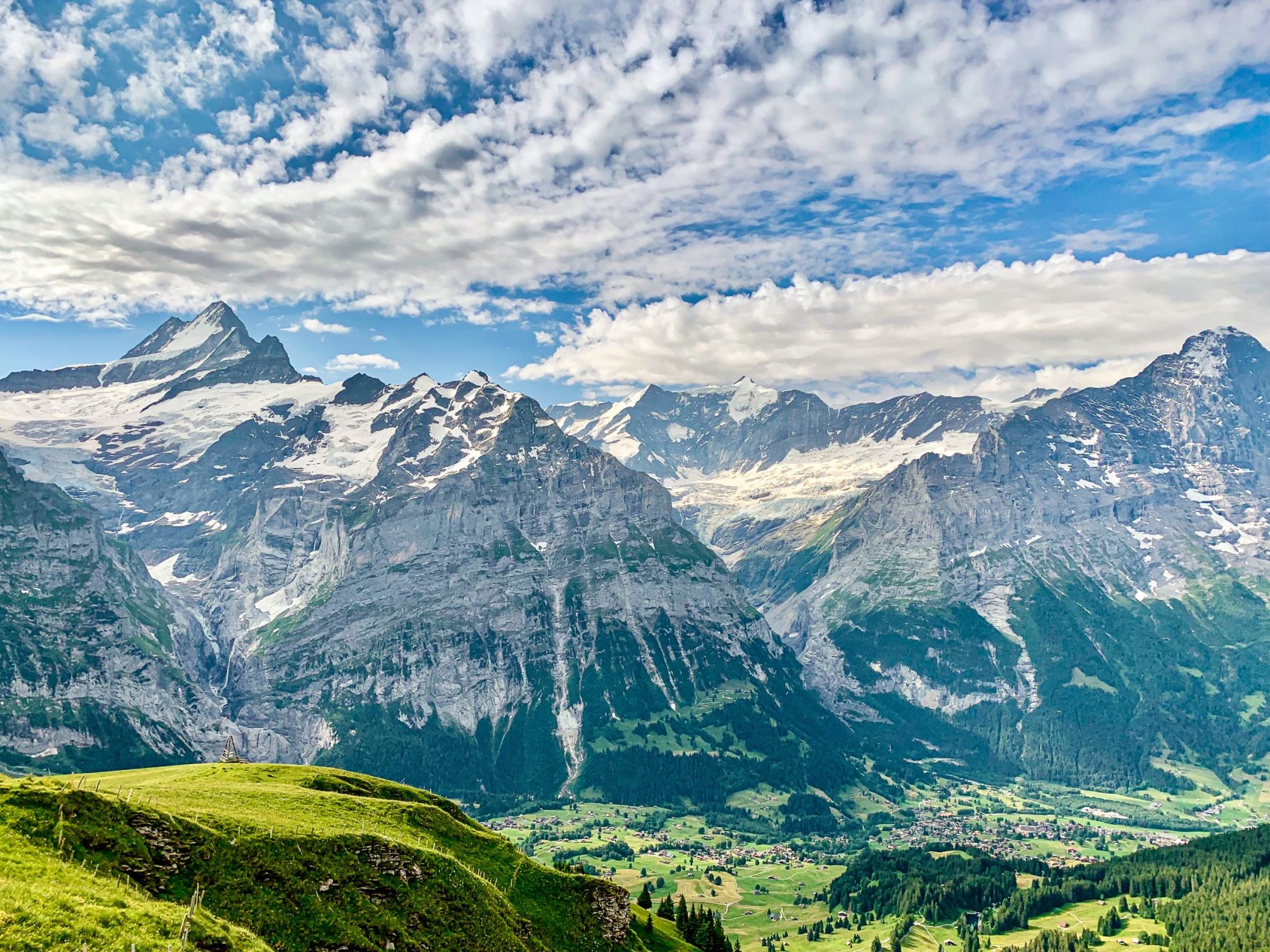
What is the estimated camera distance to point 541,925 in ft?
343

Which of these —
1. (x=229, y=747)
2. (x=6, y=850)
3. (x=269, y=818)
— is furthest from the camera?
(x=229, y=747)

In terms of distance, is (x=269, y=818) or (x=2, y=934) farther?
(x=269, y=818)

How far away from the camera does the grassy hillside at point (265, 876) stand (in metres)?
52.1

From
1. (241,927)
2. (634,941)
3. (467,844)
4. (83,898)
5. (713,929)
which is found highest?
(83,898)

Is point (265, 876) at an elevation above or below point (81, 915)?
below

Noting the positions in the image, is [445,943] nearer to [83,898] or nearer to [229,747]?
[83,898]

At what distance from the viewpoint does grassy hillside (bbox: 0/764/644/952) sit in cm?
5206

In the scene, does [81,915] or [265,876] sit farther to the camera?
[265,876]

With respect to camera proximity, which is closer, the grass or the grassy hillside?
the grass

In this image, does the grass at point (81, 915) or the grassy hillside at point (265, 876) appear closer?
the grass at point (81, 915)

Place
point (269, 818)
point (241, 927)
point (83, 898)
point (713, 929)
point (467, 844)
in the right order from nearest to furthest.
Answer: point (83, 898)
point (241, 927)
point (269, 818)
point (467, 844)
point (713, 929)

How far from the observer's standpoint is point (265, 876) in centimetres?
7250

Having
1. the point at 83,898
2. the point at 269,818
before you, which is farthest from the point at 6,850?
Result: the point at 269,818

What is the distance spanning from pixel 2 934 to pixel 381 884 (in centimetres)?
4097
